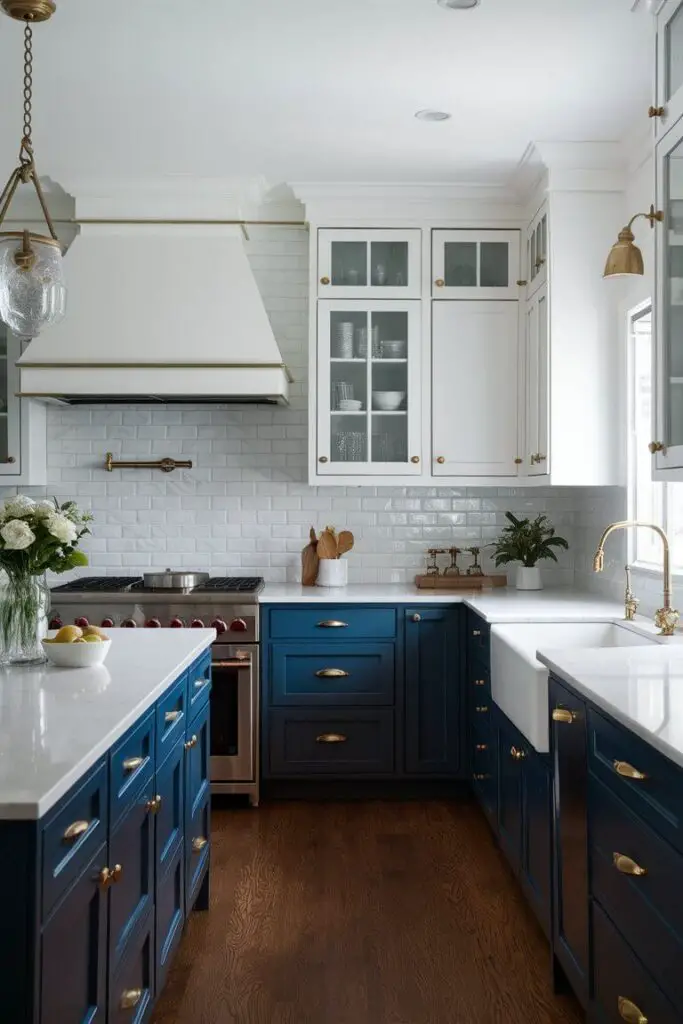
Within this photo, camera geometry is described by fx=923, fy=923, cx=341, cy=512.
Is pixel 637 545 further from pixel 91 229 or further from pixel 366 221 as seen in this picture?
pixel 91 229

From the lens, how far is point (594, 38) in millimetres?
3021

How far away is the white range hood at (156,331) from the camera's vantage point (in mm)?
4297

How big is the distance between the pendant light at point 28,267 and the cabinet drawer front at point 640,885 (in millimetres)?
1827

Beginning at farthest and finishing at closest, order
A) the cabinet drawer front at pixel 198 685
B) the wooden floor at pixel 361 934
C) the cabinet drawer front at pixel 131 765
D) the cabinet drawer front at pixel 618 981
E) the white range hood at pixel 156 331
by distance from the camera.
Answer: the white range hood at pixel 156 331 < the cabinet drawer front at pixel 198 685 < the wooden floor at pixel 361 934 < the cabinet drawer front at pixel 131 765 < the cabinet drawer front at pixel 618 981

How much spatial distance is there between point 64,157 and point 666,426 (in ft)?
9.88

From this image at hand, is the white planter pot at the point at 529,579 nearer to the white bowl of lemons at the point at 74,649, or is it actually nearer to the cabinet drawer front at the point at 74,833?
the white bowl of lemons at the point at 74,649

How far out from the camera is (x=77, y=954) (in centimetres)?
168

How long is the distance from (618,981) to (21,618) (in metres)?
1.70

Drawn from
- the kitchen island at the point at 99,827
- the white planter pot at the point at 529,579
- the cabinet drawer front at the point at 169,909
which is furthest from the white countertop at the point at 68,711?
the white planter pot at the point at 529,579

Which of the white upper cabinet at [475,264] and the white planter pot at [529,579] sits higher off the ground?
the white upper cabinet at [475,264]

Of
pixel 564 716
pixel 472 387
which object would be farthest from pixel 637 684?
pixel 472 387

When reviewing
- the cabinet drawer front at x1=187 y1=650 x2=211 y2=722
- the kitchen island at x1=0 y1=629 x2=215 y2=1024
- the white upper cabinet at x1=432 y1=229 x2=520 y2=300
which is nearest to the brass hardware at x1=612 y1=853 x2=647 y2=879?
the kitchen island at x1=0 y1=629 x2=215 y2=1024

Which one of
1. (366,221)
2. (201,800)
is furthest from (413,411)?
(201,800)

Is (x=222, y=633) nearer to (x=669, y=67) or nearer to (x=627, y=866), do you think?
(x=627, y=866)
